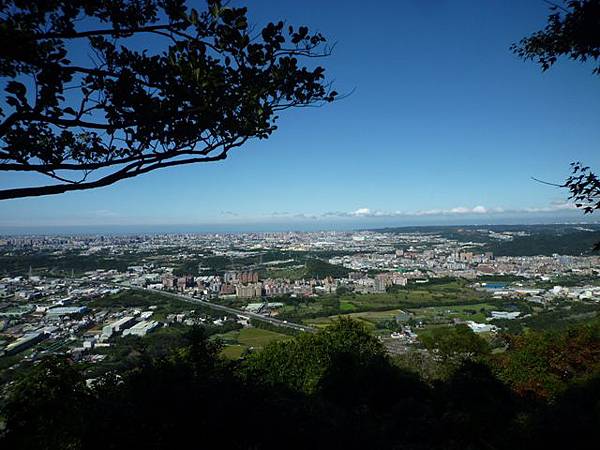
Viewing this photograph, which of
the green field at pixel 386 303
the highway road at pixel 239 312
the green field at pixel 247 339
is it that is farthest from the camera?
the green field at pixel 386 303

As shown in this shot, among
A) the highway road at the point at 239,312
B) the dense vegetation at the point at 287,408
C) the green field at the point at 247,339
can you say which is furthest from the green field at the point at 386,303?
the dense vegetation at the point at 287,408

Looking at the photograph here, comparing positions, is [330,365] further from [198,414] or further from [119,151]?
[119,151]

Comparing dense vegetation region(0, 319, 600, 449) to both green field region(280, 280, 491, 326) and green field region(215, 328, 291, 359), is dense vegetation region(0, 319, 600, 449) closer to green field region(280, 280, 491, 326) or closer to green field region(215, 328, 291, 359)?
green field region(215, 328, 291, 359)

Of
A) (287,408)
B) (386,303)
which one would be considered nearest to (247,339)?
(386,303)

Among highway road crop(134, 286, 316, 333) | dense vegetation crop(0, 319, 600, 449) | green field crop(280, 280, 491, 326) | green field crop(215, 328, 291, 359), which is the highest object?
dense vegetation crop(0, 319, 600, 449)

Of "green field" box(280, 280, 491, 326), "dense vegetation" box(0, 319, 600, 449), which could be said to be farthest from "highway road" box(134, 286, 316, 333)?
"dense vegetation" box(0, 319, 600, 449)

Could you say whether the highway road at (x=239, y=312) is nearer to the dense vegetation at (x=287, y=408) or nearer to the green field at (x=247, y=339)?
the green field at (x=247, y=339)

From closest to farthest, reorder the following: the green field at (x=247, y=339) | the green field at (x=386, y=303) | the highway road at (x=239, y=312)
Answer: the green field at (x=247, y=339) → the highway road at (x=239, y=312) → the green field at (x=386, y=303)

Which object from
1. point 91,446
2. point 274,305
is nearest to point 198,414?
point 91,446
